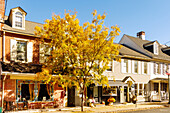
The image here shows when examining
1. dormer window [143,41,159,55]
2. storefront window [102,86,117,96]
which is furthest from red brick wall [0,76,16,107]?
dormer window [143,41,159,55]

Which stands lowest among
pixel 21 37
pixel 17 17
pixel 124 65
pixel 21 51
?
pixel 124 65

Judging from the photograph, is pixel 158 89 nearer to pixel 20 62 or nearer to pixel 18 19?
pixel 20 62

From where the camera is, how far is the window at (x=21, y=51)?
16875mm

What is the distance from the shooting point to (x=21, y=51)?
55.7 feet

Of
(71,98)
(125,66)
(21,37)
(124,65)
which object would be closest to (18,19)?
(21,37)

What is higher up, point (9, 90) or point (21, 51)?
point (21, 51)

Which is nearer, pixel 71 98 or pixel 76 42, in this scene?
pixel 76 42

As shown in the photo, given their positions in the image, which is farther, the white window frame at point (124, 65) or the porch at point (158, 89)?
the porch at point (158, 89)

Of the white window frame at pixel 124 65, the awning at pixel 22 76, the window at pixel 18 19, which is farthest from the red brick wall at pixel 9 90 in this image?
the white window frame at pixel 124 65

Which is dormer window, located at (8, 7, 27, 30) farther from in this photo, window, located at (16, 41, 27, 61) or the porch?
the porch

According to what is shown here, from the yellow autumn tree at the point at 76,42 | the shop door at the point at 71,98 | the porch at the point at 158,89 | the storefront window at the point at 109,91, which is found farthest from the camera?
the porch at the point at 158,89

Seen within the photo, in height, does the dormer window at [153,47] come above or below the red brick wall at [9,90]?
above

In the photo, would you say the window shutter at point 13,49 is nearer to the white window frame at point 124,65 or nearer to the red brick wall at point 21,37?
the red brick wall at point 21,37

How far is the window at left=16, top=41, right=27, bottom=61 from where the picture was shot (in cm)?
1688
